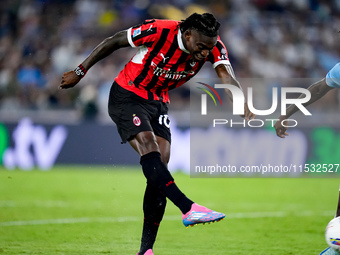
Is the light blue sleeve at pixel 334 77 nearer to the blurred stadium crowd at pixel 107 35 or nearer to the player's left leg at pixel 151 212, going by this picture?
the player's left leg at pixel 151 212

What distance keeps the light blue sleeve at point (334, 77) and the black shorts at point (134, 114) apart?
1556 millimetres

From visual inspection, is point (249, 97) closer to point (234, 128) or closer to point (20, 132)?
point (234, 128)

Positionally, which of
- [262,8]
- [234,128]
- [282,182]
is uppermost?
[262,8]

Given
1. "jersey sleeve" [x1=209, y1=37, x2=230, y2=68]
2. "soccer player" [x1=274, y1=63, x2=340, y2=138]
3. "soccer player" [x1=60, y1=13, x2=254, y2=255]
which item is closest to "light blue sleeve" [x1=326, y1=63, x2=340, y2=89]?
"soccer player" [x1=274, y1=63, x2=340, y2=138]

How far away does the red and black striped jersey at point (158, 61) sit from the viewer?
211 inches

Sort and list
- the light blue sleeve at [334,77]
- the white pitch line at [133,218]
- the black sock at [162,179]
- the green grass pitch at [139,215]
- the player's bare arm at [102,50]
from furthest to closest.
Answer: the white pitch line at [133,218], the green grass pitch at [139,215], the player's bare arm at [102,50], the light blue sleeve at [334,77], the black sock at [162,179]

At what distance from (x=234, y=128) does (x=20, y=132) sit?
5.51 meters

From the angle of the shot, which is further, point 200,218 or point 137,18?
point 137,18

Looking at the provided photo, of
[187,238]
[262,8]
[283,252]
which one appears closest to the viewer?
[283,252]

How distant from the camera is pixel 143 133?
17.1 feet

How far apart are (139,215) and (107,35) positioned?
31.8ft

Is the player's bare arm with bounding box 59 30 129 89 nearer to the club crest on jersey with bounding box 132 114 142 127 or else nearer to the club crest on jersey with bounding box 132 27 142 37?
the club crest on jersey with bounding box 132 27 142 37

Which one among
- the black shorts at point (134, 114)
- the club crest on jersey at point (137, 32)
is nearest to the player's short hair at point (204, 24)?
the club crest on jersey at point (137, 32)

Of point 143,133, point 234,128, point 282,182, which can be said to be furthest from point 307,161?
point 143,133
